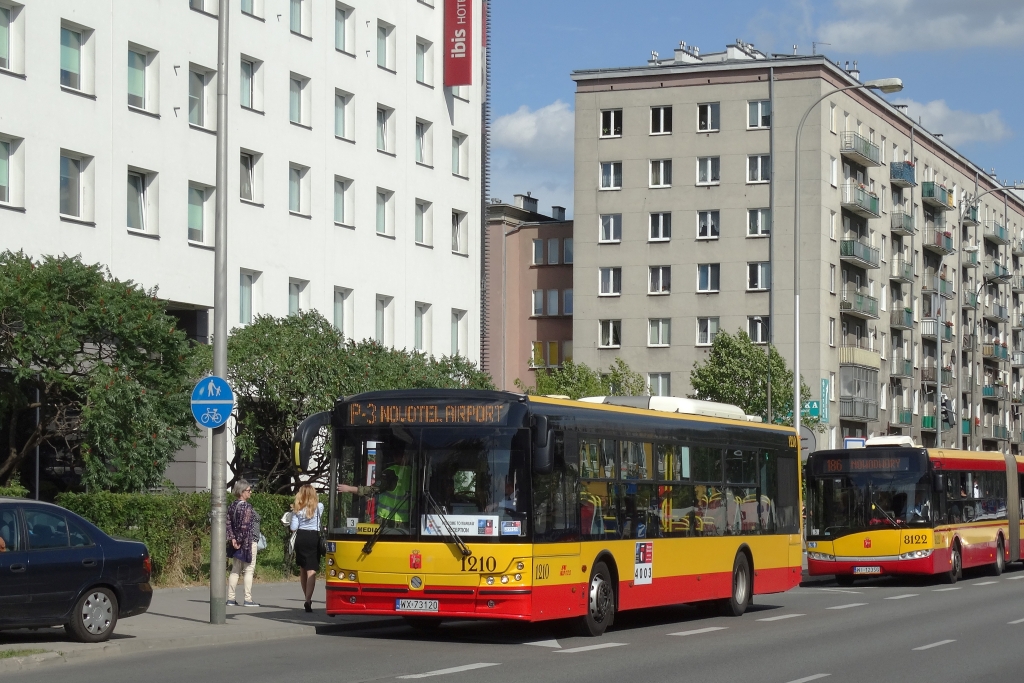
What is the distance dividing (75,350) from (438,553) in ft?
36.0

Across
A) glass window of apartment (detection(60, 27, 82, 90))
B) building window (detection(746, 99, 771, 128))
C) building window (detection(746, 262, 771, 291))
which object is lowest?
building window (detection(746, 262, 771, 291))

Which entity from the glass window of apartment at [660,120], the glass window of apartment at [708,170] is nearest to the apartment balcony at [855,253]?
the glass window of apartment at [708,170]

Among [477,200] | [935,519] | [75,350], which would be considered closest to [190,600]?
[75,350]

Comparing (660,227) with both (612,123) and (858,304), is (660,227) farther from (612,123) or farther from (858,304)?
(858,304)

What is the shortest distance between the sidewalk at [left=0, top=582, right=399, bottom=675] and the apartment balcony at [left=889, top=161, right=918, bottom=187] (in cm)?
6603

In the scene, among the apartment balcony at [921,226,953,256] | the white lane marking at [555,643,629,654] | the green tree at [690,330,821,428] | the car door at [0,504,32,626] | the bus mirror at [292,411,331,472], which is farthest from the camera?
the apartment balcony at [921,226,953,256]

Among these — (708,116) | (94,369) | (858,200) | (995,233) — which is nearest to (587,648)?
(94,369)

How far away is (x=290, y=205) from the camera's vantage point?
45.6 m

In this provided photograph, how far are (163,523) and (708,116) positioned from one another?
55.5 meters

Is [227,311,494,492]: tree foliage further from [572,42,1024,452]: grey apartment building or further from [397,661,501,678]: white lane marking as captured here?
[572,42,1024,452]: grey apartment building

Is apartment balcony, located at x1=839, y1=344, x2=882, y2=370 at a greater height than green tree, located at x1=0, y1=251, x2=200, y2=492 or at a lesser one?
greater

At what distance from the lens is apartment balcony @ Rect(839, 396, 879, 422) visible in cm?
7606

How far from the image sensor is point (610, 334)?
258 ft

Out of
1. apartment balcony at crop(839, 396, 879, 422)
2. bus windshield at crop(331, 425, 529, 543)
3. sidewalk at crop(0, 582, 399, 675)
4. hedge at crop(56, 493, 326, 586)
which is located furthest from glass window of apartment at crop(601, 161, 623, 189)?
bus windshield at crop(331, 425, 529, 543)
